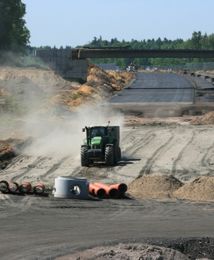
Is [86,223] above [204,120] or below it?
above

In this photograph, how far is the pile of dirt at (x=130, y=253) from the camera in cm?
1568

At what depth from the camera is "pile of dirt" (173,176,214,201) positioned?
25.5m

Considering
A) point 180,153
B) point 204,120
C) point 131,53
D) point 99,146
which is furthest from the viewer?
point 131,53

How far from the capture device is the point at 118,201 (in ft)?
78.3

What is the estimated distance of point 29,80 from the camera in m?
75.8

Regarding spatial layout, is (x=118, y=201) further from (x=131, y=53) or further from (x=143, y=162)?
(x=131, y=53)

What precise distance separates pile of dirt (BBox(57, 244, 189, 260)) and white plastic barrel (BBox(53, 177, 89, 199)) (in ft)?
24.3

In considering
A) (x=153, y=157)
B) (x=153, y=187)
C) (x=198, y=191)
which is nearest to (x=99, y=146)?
(x=153, y=157)

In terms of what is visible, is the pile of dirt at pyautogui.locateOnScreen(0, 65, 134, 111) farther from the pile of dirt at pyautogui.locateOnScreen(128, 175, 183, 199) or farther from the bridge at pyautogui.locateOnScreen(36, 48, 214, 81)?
the pile of dirt at pyautogui.locateOnScreen(128, 175, 183, 199)

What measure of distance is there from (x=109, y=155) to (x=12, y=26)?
72726 millimetres

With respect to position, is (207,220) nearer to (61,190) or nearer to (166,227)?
(166,227)

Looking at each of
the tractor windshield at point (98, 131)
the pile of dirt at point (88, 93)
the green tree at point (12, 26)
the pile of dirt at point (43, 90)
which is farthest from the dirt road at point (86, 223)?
the green tree at point (12, 26)

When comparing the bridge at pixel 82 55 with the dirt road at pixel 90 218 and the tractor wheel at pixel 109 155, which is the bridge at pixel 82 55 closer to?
the tractor wheel at pixel 109 155

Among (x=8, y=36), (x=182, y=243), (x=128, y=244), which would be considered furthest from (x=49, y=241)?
(x=8, y=36)
